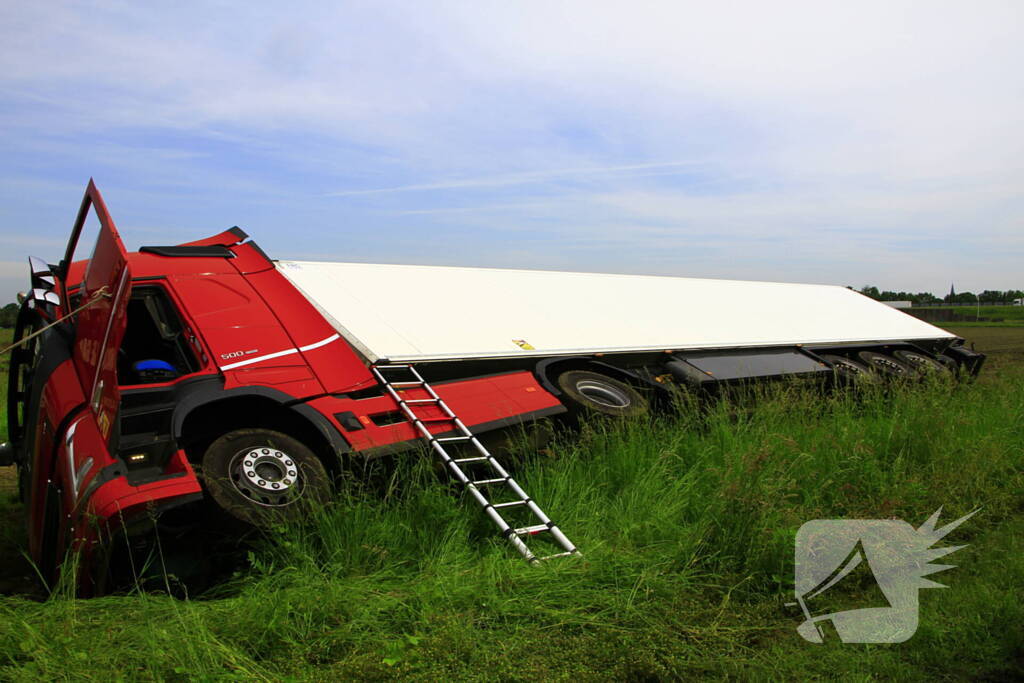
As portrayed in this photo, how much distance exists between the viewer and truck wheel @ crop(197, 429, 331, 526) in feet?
13.6

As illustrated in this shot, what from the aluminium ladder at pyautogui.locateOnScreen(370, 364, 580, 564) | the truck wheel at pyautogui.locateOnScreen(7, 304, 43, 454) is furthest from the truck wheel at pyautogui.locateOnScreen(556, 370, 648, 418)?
the truck wheel at pyautogui.locateOnScreen(7, 304, 43, 454)

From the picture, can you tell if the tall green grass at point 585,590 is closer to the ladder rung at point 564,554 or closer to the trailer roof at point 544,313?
the ladder rung at point 564,554

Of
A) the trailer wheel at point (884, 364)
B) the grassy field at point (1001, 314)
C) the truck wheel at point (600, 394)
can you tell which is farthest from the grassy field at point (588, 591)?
the grassy field at point (1001, 314)

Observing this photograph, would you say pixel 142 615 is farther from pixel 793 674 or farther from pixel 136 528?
pixel 793 674

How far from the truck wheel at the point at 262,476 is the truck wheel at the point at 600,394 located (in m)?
2.56

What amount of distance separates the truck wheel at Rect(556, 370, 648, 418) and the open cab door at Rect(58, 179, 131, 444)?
11.7 feet

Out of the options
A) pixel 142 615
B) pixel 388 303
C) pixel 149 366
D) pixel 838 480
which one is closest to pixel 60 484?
pixel 149 366

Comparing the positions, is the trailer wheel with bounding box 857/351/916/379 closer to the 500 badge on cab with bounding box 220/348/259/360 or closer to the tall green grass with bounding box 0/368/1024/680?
the tall green grass with bounding box 0/368/1024/680

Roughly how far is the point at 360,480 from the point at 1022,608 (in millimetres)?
3499

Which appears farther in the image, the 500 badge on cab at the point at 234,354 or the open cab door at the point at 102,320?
the 500 badge on cab at the point at 234,354

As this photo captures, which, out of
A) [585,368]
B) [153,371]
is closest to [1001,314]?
[585,368]

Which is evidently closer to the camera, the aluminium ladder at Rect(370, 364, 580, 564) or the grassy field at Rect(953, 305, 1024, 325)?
the aluminium ladder at Rect(370, 364, 580, 564)

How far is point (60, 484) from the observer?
4.34 meters

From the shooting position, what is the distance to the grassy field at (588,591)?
3053 mm
